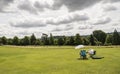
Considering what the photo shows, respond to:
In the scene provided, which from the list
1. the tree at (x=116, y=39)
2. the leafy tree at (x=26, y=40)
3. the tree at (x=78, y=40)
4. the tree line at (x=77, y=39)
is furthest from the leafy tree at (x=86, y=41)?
the leafy tree at (x=26, y=40)

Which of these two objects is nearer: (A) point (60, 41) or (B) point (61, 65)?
(B) point (61, 65)

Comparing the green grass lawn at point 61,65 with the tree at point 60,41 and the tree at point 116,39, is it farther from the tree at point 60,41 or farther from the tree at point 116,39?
the tree at point 60,41

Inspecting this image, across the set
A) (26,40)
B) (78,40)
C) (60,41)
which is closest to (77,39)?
(78,40)

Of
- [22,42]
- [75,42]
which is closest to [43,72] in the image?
[75,42]

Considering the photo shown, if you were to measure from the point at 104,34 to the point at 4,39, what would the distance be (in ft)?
249

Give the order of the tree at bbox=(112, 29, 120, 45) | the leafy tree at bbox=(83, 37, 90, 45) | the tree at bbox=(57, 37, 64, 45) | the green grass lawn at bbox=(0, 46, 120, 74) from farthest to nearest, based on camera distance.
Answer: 1. the tree at bbox=(57, 37, 64, 45)
2. the leafy tree at bbox=(83, 37, 90, 45)
3. the tree at bbox=(112, 29, 120, 45)
4. the green grass lawn at bbox=(0, 46, 120, 74)

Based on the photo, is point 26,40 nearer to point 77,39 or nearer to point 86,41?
point 77,39

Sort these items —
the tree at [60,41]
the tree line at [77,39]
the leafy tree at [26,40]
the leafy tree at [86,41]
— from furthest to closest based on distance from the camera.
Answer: the leafy tree at [26,40], the tree at [60,41], the leafy tree at [86,41], the tree line at [77,39]

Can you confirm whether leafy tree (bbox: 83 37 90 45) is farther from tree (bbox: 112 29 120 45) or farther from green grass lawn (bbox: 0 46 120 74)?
green grass lawn (bbox: 0 46 120 74)

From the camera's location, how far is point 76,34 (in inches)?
5344

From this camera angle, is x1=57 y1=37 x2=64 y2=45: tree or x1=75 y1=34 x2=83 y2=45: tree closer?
x1=75 y1=34 x2=83 y2=45: tree

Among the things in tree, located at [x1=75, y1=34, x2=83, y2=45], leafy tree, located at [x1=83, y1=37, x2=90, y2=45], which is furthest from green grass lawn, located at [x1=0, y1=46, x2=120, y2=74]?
leafy tree, located at [x1=83, y1=37, x2=90, y2=45]

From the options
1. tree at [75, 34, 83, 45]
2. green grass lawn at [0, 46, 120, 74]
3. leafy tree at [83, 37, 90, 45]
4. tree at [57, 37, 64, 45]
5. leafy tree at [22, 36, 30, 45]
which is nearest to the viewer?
green grass lawn at [0, 46, 120, 74]

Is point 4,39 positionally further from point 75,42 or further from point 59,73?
point 59,73
